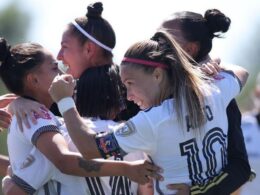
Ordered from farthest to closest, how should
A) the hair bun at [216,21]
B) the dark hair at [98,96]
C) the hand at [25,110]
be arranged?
the hair bun at [216,21]
the dark hair at [98,96]
the hand at [25,110]

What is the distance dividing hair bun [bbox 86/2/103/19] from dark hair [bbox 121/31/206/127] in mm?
847

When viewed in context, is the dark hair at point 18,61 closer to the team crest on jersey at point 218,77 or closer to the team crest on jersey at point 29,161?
the team crest on jersey at point 29,161

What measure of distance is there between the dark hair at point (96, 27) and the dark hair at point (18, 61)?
1.25 feet

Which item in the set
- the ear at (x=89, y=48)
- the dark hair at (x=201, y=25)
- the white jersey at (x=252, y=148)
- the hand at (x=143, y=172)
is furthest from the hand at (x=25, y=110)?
the white jersey at (x=252, y=148)

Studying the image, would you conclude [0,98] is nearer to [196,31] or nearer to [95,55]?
[95,55]

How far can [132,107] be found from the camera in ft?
23.1

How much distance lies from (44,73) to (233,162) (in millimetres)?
1167

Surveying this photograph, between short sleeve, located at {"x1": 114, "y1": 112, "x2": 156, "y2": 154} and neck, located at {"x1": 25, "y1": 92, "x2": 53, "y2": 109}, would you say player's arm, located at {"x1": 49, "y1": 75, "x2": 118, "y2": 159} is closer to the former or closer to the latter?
short sleeve, located at {"x1": 114, "y1": 112, "x2": 156, "y2": 154}

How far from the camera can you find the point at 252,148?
1202 centimetres

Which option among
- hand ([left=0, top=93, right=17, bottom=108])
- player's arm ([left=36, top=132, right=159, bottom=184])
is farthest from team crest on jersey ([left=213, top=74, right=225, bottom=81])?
hand ([left=0, top=93, right=17, bottom=108])

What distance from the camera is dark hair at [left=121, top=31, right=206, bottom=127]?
616 centimetres

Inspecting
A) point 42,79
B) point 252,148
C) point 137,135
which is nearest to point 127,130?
point 137,135

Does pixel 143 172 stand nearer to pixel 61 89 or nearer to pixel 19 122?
pixel 61 89

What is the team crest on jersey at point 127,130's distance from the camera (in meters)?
6.09
